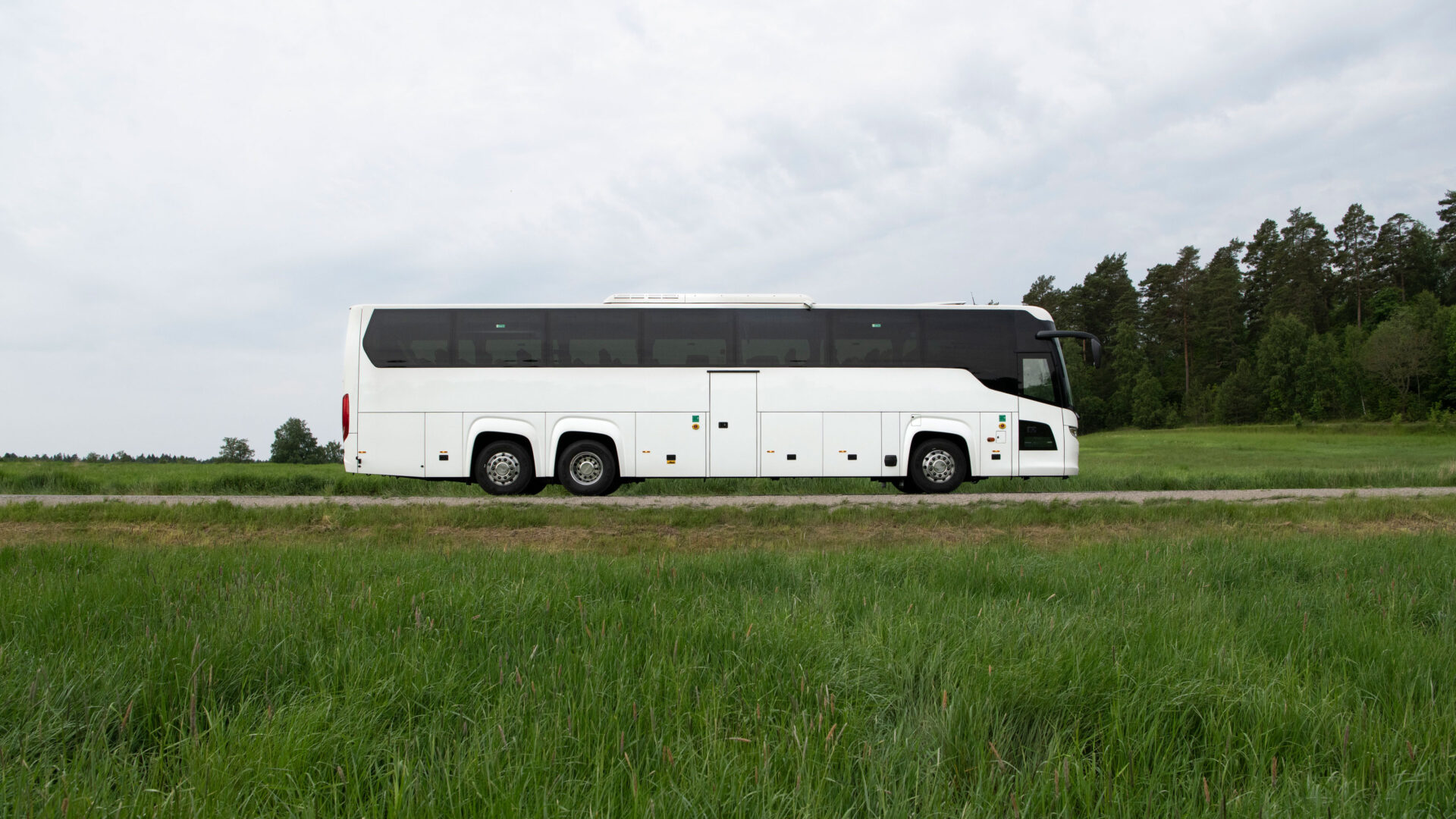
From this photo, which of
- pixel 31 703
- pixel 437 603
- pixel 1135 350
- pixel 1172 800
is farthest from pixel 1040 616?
pixel 1135 350

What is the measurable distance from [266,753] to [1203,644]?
3.59 metres

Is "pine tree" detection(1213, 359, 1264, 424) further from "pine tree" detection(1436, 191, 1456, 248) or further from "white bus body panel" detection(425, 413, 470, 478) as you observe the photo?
"white bus body panel" detection(425, 413, 470, 478)

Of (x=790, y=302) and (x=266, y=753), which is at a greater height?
(x=790, y=302)

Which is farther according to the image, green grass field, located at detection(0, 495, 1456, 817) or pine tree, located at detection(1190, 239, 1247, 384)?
pine tree, located at detection(1190, 239, 1247, 384)

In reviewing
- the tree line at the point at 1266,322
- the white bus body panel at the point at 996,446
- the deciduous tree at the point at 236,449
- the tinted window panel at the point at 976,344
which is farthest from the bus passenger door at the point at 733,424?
the tree line at the point at 1266,322

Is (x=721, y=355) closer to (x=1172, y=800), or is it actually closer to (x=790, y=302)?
(x=790, y=302)

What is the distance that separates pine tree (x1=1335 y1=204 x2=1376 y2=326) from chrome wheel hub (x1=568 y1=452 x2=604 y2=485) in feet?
324

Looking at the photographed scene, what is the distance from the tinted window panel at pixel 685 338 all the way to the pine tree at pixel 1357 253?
317ft

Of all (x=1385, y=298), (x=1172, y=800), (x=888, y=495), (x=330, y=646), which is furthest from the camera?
(x=1385, y=298)

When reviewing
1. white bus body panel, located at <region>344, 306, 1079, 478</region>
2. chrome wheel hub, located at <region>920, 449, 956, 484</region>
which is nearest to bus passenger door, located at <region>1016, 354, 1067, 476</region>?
chrome wheel hub, located at <region>920, 449, 956, 484</region>

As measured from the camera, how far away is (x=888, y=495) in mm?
14484

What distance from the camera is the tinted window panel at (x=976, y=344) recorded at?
1545cm

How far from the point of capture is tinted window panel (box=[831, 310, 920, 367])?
1523cm

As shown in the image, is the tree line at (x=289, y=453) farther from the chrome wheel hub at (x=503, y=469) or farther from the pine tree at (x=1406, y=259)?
the pine tree at (x=1406, y=259)
